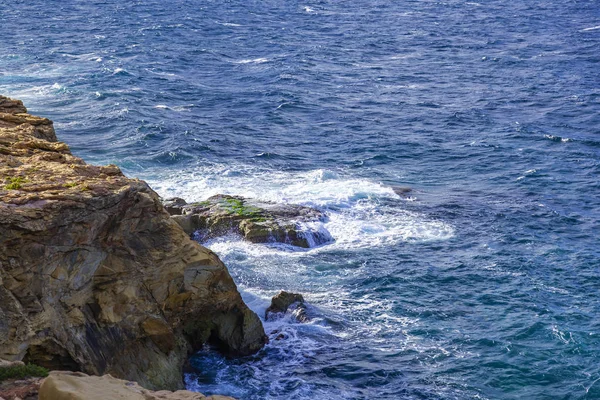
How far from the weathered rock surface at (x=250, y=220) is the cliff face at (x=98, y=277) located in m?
11.4

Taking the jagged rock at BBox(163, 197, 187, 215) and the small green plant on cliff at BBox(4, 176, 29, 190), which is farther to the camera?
the jagged rock at BBox(163, 197, 187, 215)

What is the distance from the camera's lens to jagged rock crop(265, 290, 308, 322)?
117ft

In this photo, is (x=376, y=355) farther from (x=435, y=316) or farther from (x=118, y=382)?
(x=118, y=382)

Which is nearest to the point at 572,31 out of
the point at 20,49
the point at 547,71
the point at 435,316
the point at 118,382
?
the point at 547,71

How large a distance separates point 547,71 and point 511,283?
47.2 metres

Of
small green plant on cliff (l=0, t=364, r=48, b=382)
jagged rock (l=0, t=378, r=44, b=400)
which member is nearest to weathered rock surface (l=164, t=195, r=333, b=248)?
small green plant on cliff (l=0, t=364, r=48, b=382)

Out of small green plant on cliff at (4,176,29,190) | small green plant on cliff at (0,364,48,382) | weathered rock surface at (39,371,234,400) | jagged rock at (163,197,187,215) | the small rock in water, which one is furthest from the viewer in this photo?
the small rock in water

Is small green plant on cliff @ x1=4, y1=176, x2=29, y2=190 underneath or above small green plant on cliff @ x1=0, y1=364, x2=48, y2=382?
above

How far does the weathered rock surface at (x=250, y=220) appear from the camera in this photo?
43.7 metres

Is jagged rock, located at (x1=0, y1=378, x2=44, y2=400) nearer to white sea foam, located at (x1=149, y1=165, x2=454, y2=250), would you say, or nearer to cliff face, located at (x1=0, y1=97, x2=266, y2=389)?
cliff face, located at (x1=0, y1=97, x2=266, y2=389)

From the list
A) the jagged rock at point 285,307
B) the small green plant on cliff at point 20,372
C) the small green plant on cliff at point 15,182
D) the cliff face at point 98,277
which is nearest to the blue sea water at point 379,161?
the jagged rock at point 285,307

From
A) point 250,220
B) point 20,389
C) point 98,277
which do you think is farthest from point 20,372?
point 250,220

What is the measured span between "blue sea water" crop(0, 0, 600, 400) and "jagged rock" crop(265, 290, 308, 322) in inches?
27.5

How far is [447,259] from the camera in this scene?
42.8 metres
